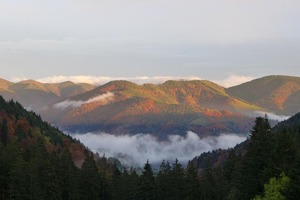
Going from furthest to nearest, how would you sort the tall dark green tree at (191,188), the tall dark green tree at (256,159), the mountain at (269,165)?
the tall dark green tree at (191,188) < the tall dark green tree at (256,159) < the mountain at (269,165)

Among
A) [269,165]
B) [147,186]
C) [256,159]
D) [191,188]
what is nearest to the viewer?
[269,165]

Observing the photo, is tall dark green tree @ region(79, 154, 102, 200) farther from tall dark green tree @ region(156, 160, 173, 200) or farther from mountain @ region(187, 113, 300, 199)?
mountain @ region(187, 113, 300, 199)

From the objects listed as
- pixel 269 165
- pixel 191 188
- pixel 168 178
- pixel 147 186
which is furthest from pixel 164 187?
pixel 269 165

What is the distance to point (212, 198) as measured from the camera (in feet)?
379

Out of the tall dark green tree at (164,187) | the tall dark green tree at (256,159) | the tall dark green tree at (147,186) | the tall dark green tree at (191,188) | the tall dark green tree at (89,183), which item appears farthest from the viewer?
the tall dark green tree at (89,183)

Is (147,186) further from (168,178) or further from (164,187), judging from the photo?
(168,178)

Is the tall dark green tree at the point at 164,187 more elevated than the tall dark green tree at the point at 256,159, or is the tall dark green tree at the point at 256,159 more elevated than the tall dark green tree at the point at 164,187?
the tall dark green tree at the point at 256,159

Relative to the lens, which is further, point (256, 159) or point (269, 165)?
point (256, 159)

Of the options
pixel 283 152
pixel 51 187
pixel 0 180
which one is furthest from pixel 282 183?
pixel 0 180

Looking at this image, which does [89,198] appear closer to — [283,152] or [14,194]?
[14,194]

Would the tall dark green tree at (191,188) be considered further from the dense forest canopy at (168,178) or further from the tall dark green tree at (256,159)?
the tall dark green tree at (256,159)

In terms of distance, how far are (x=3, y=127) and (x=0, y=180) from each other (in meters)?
99.7

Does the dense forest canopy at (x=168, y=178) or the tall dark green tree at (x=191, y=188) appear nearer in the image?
the dense forest canopy at (x=168, y=178)

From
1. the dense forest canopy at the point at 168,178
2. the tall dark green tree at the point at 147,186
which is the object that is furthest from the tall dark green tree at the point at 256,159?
the tall dark green tree at the point at 147,186
